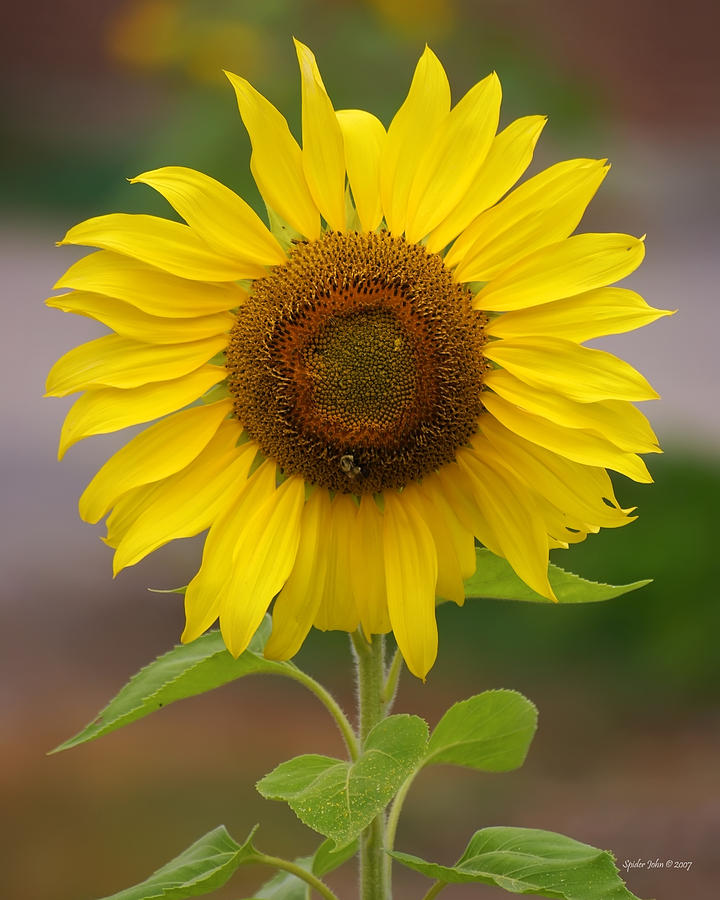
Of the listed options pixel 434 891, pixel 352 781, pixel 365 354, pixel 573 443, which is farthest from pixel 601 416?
pixel 434 891

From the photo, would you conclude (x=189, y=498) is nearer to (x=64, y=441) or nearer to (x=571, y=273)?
(x=64, y=441)

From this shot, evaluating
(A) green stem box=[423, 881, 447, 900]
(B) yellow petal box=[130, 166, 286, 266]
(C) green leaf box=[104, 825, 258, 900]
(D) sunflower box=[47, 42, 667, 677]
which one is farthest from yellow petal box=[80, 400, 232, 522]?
(A) green stem box=[423, 881, 447, 900]

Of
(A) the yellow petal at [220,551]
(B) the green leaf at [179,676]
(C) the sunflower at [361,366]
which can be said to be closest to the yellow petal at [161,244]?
(C) the sunflower at [361,366]

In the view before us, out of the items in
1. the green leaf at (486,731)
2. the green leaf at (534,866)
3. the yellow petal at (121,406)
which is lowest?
the green leaf at (534,866)

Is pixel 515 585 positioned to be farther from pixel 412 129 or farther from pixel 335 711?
pixel 412 129

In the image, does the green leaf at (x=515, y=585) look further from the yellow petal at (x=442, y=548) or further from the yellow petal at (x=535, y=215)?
the yellow petal at (x=535, y=215)

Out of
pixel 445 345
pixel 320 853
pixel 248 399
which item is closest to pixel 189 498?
pixel 248 399
